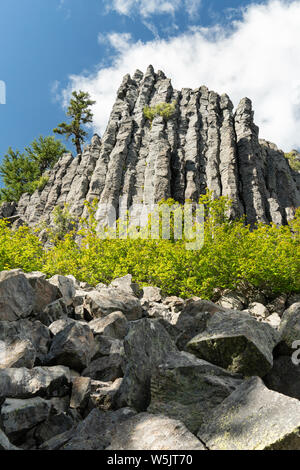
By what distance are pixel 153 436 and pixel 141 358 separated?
167 centimetres

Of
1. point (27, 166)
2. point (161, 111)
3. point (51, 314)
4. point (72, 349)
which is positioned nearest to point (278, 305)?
point (51, 314)

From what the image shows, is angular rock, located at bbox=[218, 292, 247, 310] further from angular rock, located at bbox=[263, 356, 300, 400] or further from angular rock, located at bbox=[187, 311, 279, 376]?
angular rock, located at bbox=[263, 356, 300, 400]

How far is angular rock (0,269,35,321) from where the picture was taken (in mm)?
7230

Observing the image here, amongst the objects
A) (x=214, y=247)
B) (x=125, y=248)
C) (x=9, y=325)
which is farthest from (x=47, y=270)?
(x=9, y=325)

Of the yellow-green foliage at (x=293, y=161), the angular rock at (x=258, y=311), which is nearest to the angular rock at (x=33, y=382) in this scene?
the angular rock at (x=258, y=311)

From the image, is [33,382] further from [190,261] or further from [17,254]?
[17,254]

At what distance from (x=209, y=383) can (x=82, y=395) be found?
2.08m

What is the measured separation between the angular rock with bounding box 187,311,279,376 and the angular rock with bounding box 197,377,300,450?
0.99 metres

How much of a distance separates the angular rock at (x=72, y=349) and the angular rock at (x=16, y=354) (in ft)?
2.06

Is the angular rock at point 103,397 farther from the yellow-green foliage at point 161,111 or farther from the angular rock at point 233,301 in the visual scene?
the yellow-green foliage at point 161,111

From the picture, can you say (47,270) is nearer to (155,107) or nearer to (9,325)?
(9,325)

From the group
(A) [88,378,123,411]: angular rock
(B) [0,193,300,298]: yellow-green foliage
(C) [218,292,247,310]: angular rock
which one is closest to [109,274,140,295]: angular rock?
(B) [0,193,300,298]: yellow-green foliage

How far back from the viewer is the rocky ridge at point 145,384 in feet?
12.1
